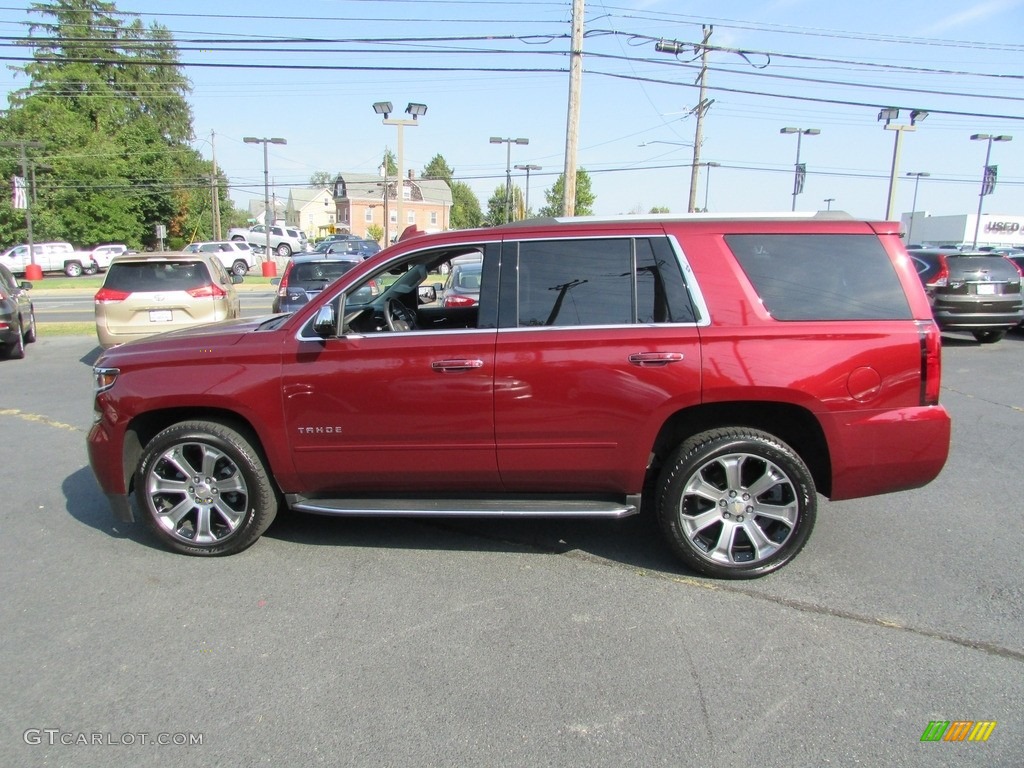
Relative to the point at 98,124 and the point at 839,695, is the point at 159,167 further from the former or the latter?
the point at 839,695

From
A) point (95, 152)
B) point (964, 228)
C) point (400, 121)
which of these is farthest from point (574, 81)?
point (964, 228)

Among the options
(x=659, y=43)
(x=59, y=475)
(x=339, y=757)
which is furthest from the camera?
(x=659, y=43)

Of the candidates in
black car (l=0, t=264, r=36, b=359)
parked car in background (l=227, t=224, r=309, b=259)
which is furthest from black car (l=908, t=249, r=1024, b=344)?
parked car in background (l=227, t=224, r=309, b=259)

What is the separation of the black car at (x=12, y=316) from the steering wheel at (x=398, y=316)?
9210mm

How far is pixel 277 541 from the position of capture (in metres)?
4.48

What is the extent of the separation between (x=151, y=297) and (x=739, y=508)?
897cm

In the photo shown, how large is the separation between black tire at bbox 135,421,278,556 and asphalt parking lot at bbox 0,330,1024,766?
16 cm

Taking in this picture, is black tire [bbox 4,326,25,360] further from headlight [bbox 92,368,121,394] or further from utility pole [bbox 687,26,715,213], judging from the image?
utility pole [bbox 687,26,715,213]

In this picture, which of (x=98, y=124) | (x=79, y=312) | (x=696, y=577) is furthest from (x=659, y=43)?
(x=98, y=124)

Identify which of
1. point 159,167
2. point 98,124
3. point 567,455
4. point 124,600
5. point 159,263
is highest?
point 98,124

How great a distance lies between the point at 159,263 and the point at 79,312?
12.1m

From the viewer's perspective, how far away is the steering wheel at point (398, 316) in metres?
4.53

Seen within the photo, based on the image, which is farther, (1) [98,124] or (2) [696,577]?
(1) [98,124]

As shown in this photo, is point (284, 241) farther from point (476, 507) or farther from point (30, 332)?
point (476, 507)
